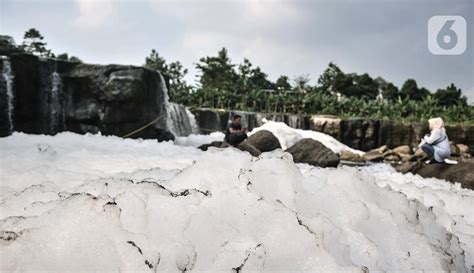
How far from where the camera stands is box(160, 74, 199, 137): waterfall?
13.5m

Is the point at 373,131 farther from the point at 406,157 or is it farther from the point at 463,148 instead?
the point at 406,157

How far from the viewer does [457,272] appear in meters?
1.55

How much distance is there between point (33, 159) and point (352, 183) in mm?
2321

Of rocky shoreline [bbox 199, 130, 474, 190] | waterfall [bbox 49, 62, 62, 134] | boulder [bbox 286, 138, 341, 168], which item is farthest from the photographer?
waterfall [bbox 49, 62, 62, 134]

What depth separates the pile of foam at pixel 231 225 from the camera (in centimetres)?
106

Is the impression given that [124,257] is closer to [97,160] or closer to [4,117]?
[97,160]

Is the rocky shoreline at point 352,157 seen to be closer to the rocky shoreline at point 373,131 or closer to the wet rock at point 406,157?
the wet rock at point 406,157

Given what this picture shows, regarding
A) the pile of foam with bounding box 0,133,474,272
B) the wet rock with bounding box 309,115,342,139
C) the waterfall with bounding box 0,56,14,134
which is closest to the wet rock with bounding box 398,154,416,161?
the wet rock with bounding box 309,115,342,139

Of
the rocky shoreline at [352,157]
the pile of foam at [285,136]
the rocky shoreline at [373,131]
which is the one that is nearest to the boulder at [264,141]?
the rocky shoreline at [352,157]

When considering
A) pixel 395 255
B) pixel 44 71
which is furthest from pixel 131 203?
pixel 44 71

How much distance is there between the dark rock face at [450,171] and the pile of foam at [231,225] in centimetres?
375

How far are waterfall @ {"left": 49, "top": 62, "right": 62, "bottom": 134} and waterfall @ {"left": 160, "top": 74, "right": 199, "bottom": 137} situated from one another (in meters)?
3.00

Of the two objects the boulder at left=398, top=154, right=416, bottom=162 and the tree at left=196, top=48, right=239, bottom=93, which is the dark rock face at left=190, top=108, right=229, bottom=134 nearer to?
the boulder at left=398, top=154, right=416, bottom=162

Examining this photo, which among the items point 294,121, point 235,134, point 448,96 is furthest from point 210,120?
point 448,96
